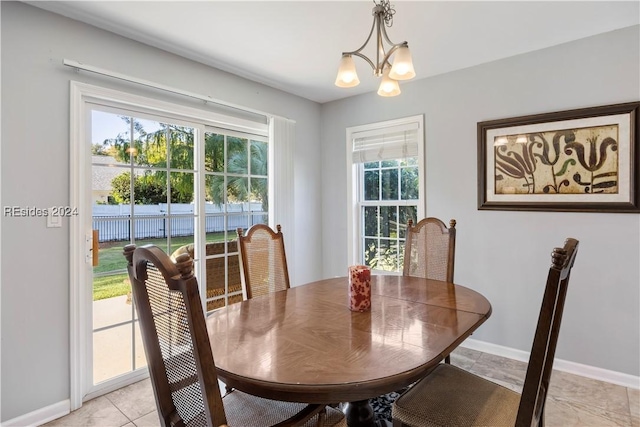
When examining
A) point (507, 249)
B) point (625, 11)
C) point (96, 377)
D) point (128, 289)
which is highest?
point (625, 11)

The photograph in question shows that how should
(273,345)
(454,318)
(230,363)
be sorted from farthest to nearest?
(454,318)
(273,345)
(230,363)

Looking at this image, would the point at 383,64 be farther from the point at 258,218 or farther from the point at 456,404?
the point at 258,218

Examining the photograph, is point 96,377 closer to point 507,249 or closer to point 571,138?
point 507,249

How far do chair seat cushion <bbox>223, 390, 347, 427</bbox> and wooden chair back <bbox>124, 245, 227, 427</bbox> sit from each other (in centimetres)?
28

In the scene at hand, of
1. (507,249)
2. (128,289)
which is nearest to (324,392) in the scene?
(128,289)

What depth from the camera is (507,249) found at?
293 cm

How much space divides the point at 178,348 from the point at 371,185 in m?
3.16

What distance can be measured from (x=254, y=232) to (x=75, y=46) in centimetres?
172

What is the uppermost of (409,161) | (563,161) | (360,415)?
(409,161)

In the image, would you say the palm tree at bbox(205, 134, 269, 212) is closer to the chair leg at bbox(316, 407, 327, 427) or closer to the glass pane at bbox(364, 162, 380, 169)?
the glass pane at bbox(364, 162, 380, 169)

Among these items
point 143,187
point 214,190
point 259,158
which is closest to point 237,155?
point 259,158

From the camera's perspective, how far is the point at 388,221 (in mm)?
3723

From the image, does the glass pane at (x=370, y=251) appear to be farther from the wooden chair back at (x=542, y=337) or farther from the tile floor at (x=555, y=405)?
the wooden chair back at (x=542, y=337)

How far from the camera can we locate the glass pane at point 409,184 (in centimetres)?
349
